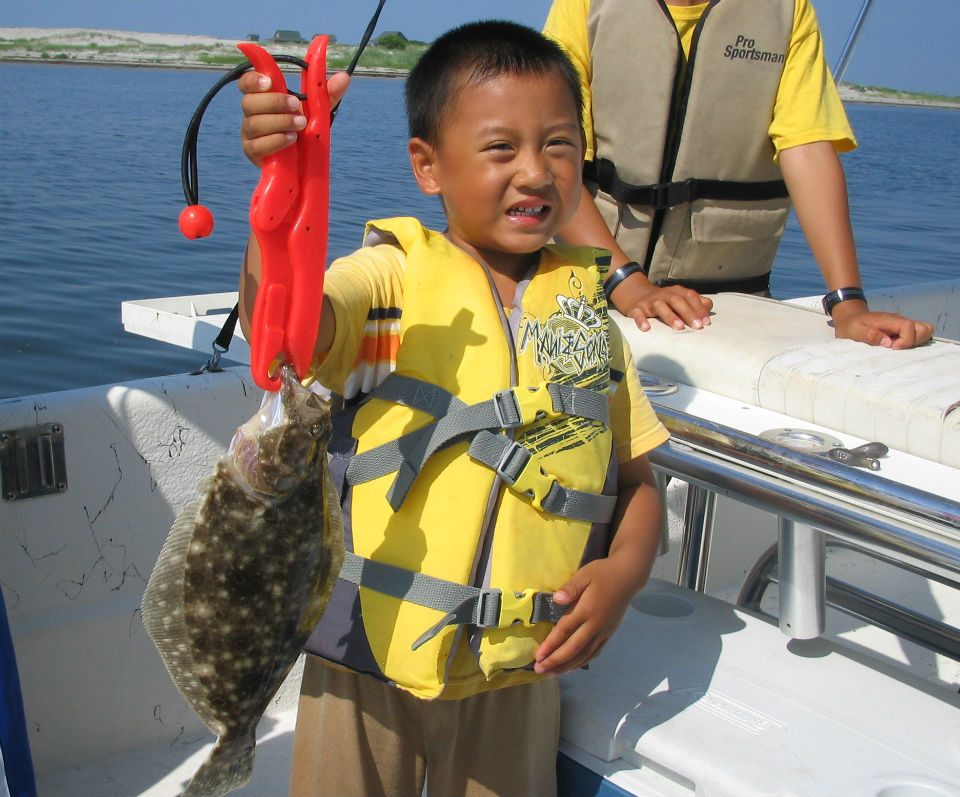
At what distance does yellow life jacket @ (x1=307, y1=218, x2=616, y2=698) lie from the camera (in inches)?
68.9

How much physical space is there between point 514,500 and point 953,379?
3.89 feet

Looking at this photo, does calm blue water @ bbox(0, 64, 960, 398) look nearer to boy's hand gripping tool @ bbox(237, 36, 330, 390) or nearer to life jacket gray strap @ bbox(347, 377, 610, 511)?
life jacket gray strap @ bbox(347, 377, 610, 511)

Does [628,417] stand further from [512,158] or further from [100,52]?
[100,52]

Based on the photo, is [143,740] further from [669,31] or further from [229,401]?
[669,31]

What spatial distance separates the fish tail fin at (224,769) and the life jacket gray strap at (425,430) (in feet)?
1.63

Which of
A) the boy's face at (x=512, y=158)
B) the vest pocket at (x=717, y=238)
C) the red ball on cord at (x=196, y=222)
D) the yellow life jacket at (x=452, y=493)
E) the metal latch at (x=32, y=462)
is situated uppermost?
the boy's face at (x=512, y=158)

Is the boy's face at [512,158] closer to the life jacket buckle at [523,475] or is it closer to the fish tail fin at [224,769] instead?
the life jacket buckle at [523,475]

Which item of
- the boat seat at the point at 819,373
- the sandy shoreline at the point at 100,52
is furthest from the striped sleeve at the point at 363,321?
the sandy shoreline at the point at 100,52

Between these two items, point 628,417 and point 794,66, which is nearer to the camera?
point 628,417

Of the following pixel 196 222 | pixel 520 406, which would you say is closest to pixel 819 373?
pixel 520 406

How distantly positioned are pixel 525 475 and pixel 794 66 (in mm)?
1961

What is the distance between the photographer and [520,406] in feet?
5.87

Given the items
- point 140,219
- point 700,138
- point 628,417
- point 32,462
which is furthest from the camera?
point 140,219

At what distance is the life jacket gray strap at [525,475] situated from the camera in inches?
69.6
